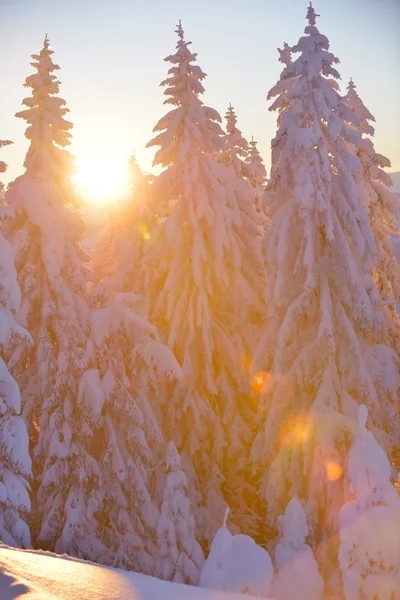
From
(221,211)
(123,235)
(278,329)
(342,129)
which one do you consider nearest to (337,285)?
(278,329)

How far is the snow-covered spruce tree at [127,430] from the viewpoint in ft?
47.4

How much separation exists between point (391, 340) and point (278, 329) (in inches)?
140

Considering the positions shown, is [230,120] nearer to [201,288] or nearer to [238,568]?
[201,288]

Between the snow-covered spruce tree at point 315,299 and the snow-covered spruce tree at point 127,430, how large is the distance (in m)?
3.25

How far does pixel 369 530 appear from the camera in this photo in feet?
33.5

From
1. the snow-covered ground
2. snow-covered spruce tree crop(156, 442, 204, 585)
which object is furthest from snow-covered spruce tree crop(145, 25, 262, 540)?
the snow-covered ground

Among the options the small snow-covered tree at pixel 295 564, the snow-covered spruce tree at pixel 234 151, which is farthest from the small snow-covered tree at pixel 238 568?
the snow-covered spruce tree at pixel 234 151

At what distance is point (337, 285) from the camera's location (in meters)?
14.8

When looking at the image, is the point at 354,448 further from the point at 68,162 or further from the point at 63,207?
the point at 68,162

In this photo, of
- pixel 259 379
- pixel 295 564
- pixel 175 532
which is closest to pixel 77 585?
pixel 295 564

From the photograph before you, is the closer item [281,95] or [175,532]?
[175,532]

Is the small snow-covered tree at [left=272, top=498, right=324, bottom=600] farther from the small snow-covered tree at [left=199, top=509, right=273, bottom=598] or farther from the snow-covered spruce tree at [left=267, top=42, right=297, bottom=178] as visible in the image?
the snow-covered spruce tree at [left=267, top=42, right=297, bottom=178]

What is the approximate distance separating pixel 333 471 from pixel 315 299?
447cm

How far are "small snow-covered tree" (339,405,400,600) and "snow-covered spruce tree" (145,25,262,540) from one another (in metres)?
7.49
